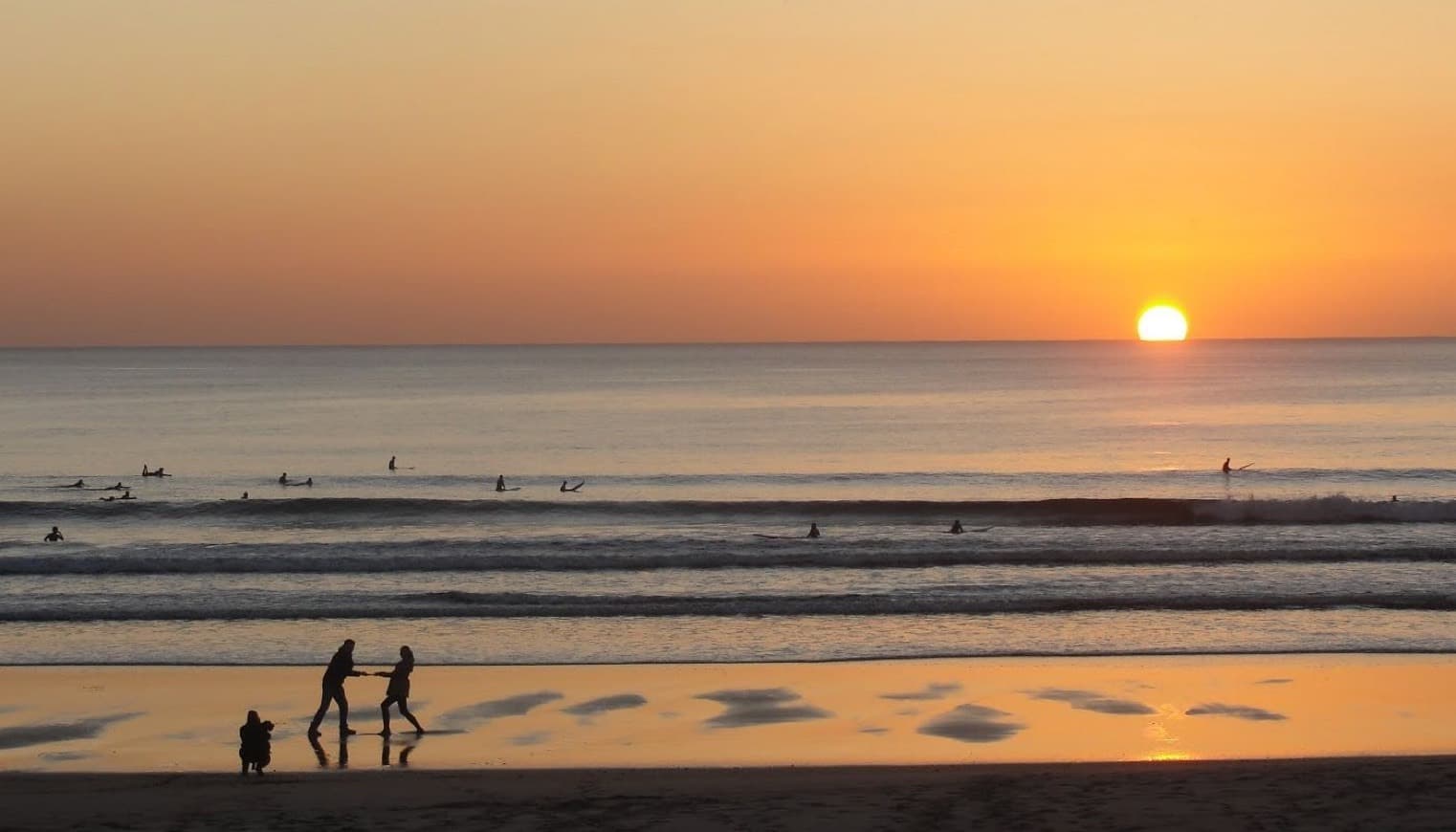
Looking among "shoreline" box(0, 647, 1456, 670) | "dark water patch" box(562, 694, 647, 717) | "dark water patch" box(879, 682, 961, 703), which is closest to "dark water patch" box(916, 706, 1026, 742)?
"dark water patch" box(879, 682, 961, 703)

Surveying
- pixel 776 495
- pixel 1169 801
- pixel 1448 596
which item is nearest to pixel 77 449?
pixel 776 495

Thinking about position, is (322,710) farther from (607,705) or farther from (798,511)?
(798,511)

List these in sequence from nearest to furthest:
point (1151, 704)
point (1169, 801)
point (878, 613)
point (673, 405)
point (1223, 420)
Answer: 1. point (1169, 801)
2. point (1151, 704)
3. point (878, 613)
4. point (1223, 420)
5. point (673, 405)

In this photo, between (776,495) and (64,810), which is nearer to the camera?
(64,810)

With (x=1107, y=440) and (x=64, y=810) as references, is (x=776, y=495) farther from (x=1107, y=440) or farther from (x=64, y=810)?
(x=64, y=810)

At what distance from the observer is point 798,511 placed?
5050cm

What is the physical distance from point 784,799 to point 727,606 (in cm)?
1308

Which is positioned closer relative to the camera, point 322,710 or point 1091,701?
point 322,710

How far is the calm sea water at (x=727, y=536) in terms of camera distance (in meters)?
25.5

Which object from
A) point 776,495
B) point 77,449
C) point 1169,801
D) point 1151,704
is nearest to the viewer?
point 1169,801

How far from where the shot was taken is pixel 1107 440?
281 ft

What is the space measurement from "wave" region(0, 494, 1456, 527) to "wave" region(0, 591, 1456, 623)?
1720 centimetres

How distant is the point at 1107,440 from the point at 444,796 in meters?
74.9

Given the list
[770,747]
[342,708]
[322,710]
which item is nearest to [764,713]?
[770,747]
